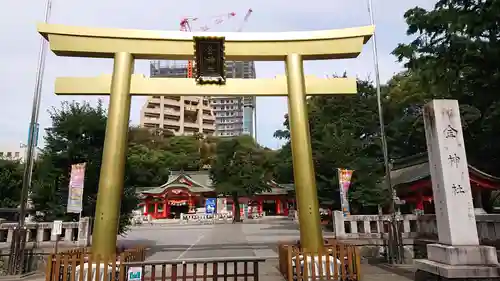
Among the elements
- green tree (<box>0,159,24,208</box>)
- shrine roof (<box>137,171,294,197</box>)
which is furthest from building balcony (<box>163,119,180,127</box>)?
green tree (<box>0,159,24,208</box>)

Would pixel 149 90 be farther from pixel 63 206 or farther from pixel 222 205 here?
pixel 222 205

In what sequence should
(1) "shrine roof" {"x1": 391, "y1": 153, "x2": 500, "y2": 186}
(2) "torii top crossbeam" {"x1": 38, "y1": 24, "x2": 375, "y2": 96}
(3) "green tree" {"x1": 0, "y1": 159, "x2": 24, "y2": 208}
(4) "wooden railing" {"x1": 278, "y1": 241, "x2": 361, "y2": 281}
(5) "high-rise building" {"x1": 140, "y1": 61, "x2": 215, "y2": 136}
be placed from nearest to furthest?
1. (4) "wooden railing" {"x1": 278, "y1": 241, "x2": 361, "y2": 281}
2. (2) "torii top crossbeam" {"x1": 38, "y1": 24, "x2": 375, "y2": 96}
3. (1) "shrine roof" {"x1": 391, "y1": 153, "x2": 500, "y2": 186}
4. (3) "green tree" {"x1": 0, "y1": 159, "x2": 24, "y2": 208}
5. (5) "high-rise building" {"x1": 140, "y1": 61, "x2": 215, "y2": 136}

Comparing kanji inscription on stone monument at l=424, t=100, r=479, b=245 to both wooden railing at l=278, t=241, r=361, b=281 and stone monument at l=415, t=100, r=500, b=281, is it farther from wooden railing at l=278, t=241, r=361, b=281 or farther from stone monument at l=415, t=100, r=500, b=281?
wooden railing at l=278, t=241, r=361, b=281

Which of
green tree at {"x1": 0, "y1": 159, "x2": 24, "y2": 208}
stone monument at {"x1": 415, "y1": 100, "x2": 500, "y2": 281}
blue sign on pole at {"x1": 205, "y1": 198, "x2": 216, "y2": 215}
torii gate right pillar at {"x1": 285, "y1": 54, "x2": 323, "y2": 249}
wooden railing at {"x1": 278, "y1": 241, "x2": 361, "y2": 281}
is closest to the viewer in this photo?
stone monument at {"x1": 415, "y1": 100, "x2": 500, "y2": 281}

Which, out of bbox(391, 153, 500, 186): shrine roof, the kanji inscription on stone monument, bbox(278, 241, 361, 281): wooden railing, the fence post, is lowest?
bbox(278, 241, 361, 281): wooden railing

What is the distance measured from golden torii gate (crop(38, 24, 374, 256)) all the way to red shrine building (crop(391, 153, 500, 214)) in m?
9.75

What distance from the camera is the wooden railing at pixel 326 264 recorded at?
7090 mm

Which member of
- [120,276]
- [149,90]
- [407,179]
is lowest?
[120,276]

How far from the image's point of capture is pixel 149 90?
8.96 metres

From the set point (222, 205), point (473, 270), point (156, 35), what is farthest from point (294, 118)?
point (222, 205)

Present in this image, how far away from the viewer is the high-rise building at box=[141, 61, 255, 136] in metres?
86.6

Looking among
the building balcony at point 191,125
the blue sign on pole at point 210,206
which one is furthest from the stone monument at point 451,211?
the building balcony at point 191,125

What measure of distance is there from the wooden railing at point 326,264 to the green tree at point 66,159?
8221mm

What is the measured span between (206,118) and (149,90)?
8607cm
